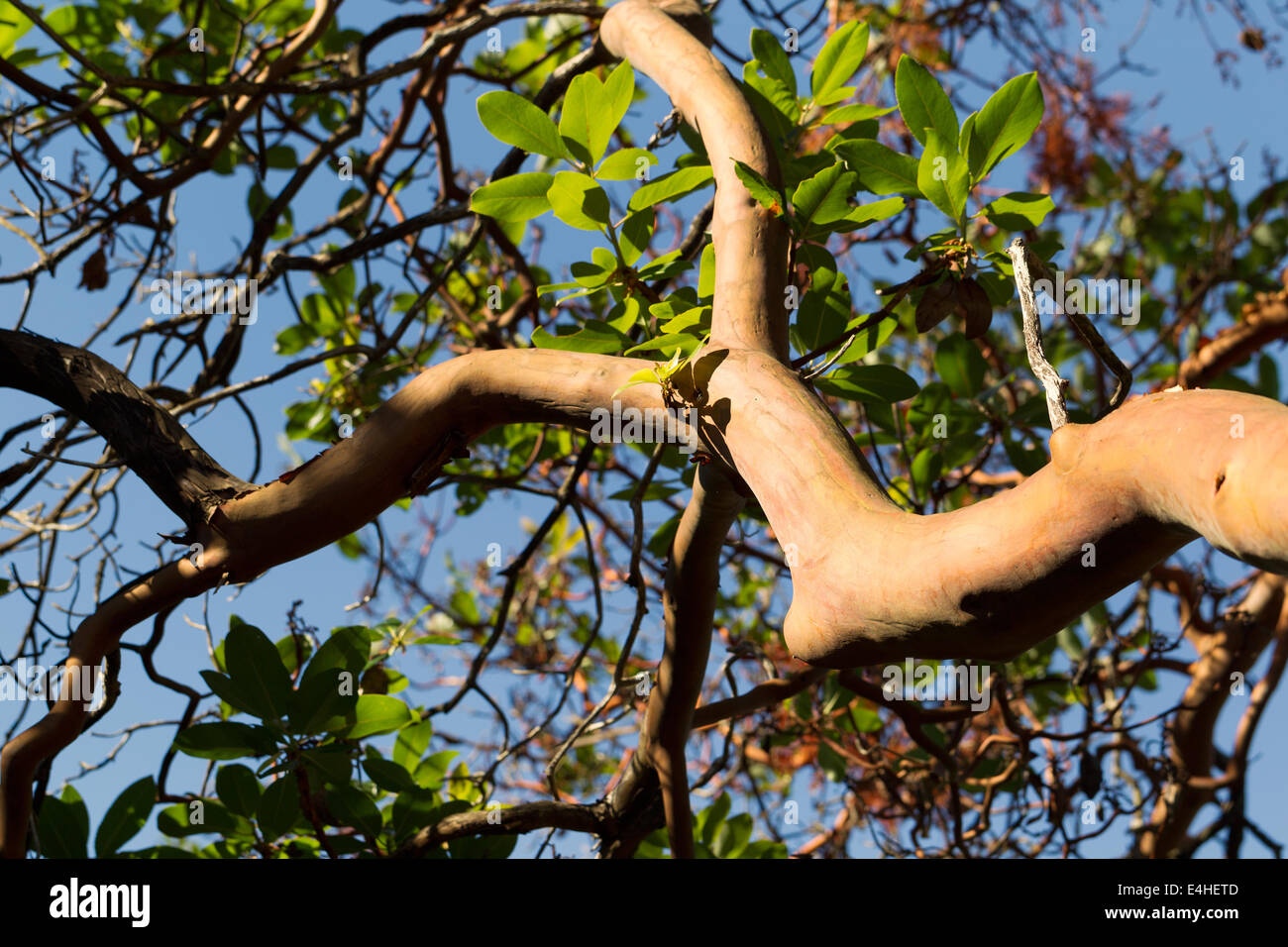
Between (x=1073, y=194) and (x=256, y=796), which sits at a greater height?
(x=1073, y=194)

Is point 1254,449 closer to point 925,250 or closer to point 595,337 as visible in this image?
point 925,250

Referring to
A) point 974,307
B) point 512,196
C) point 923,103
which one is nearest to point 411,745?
point 512,196

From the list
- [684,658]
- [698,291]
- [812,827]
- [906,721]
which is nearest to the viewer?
[698,291]

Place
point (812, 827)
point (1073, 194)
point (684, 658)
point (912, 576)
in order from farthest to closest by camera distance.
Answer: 1. point (1073, 194)
2. point (812, 827)
3. point (684, 658)
4. point (912, 576)

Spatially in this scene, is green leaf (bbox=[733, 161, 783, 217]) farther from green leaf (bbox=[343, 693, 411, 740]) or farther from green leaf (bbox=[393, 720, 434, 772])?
green leaf (bbox=[393, 720, 434, 772])

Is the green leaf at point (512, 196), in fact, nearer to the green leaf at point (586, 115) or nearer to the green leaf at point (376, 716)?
the green leaf at point (586, 115)

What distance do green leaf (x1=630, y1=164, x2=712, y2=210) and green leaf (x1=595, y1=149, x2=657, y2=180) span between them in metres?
0.03

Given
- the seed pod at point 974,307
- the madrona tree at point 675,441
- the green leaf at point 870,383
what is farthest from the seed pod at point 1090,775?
the seed pod at point 974,307

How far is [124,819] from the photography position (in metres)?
1.68

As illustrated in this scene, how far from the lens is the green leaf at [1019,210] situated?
1.19 metres
